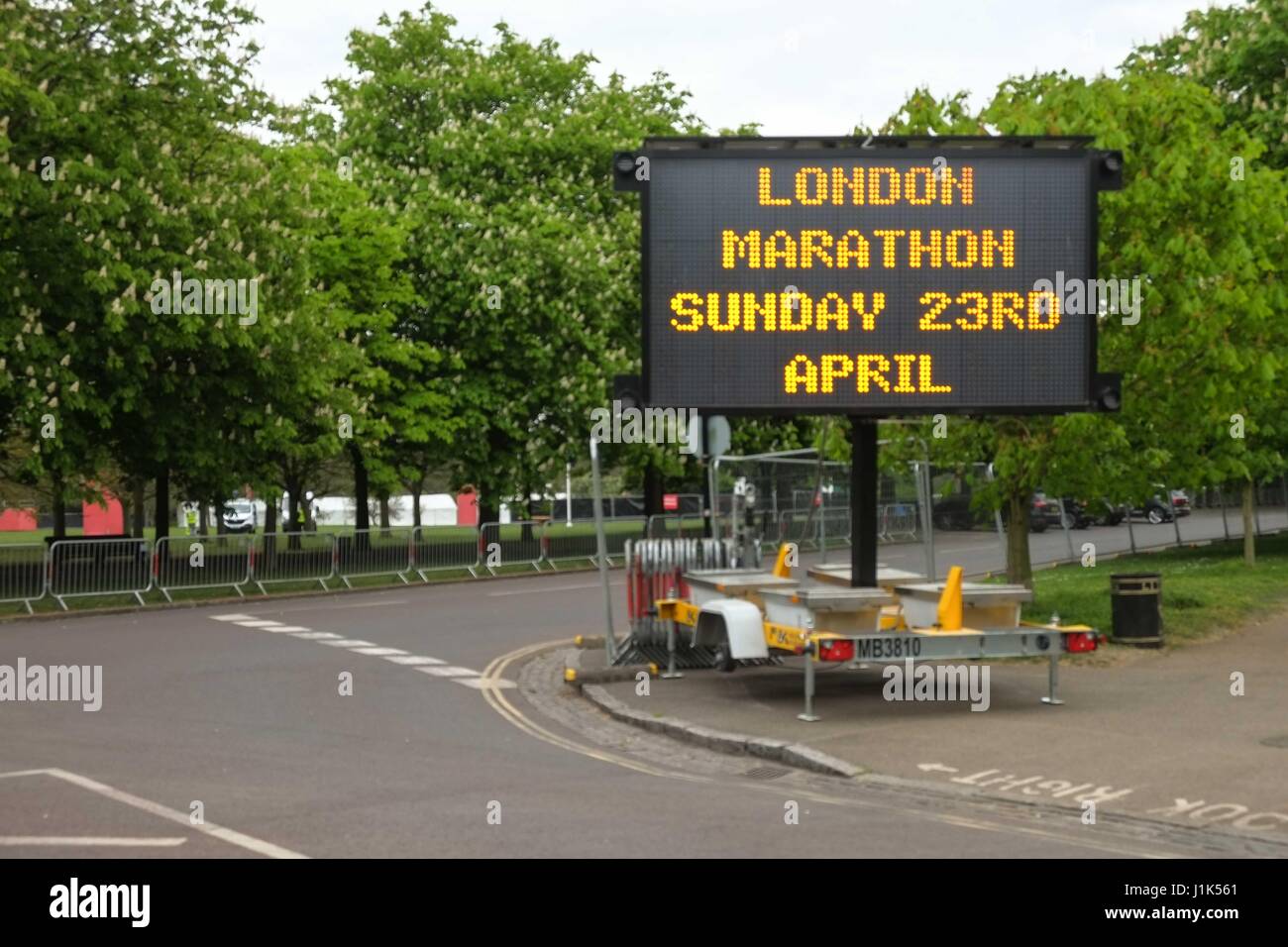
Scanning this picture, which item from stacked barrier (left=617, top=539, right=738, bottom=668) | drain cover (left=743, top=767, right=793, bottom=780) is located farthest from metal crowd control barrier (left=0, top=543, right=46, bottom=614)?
drain cover (left=743, top=767, right=793, bottom=780)

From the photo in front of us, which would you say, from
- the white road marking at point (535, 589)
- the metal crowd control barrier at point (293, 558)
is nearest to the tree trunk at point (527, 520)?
the white road marking at point (535, 589)

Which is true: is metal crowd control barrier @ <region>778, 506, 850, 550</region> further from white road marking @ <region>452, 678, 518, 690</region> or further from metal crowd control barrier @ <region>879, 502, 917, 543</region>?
white road marking @ <region>452, 678, 518, 690</region>

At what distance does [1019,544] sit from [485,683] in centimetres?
736

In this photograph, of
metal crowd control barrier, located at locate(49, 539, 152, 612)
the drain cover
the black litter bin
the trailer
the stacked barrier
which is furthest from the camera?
metal crowd control barrier, located at locate(49, 539, 152, 612)

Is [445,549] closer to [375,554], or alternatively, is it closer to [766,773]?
[375,554]

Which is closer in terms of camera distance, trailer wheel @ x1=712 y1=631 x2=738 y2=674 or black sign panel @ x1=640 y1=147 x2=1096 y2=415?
black sign panel @ x1=640 y1=147 x2=1096 y2=415

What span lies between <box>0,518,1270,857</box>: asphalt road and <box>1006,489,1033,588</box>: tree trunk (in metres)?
3.31

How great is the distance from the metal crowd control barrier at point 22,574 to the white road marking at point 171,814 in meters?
16.3

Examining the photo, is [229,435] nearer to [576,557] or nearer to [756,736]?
[576,557]

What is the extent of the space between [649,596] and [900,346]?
460 cm

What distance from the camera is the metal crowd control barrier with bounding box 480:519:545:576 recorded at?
36.7m

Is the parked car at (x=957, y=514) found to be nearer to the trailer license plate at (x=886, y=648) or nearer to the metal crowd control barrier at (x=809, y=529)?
the metal crowd control barrier at (x=809, y=529)
